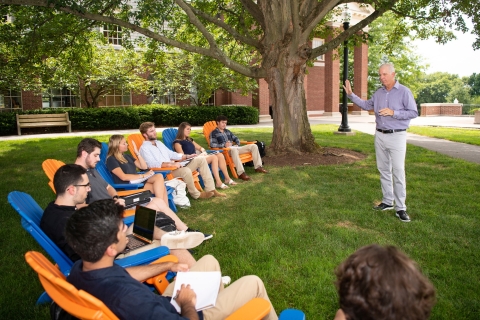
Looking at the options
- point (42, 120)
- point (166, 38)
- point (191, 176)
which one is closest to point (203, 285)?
point (191, 176)

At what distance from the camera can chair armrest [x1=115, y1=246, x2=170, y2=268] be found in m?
2.69

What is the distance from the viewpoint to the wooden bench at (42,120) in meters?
16.8

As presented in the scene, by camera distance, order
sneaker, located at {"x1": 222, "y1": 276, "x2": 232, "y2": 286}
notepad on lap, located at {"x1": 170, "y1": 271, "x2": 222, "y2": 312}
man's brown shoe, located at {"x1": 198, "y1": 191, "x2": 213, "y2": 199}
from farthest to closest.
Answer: man's brown shoe, located at {"x1": 198, "y1": 191, "x2": 213, "y2": 199} → sneaker, located at {"x1": 222, "y1": 276, "x2": 232, "y2": 286} → notepad on lap, located at {"x1": 170, "y1": 271, "x2": 222, "y2": 312}

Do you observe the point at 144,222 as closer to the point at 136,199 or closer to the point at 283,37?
the point at 136,199

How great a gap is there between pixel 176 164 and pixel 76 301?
16.0ft

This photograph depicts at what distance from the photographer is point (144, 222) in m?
3.46

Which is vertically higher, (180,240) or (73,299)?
(73,299)

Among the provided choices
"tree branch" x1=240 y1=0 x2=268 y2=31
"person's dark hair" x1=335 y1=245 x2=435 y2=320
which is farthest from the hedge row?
"person's dark hair" x1=335 y1=245 x2=435 y2=320

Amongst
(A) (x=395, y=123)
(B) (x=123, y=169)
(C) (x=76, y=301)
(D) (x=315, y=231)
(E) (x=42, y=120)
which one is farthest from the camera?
(E) (x=42, y=120)

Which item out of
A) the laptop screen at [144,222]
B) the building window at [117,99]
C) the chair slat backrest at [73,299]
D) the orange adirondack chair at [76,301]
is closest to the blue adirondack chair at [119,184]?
the laptop screen at [144,222]

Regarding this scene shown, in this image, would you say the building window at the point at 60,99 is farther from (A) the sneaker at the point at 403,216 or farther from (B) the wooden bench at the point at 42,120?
(A) the sneaker at the point at 403,216

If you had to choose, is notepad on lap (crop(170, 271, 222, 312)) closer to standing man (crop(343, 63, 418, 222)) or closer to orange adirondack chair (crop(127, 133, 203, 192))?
standing man (crop(343, 63, 418, 222))

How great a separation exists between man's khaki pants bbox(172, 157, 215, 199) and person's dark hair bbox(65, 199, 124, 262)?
4167mm

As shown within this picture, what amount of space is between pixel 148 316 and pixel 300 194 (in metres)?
4.95
